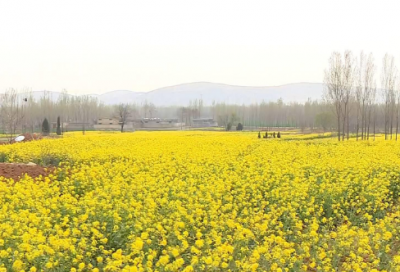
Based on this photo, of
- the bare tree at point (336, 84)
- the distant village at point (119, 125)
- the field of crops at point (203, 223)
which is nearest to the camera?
the field of crops at point (203, 223)

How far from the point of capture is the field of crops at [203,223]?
513 centimetres

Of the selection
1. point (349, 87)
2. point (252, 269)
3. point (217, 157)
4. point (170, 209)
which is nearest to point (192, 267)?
point (252, 269)

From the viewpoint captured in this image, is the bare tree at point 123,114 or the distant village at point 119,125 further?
the distant village at point 119,125

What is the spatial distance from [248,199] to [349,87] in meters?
28.4

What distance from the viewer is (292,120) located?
96875 millimetres

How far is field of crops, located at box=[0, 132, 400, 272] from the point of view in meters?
5.13

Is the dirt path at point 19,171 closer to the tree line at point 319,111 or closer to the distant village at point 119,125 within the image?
the tree line at point 319,111

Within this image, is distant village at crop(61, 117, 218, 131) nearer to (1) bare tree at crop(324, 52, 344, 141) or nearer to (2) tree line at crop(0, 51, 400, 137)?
(2) tree line at crop(0, 51, 400, 137)

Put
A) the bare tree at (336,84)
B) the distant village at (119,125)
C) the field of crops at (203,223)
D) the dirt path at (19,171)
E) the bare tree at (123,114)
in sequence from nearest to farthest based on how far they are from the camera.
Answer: the field of crops at (203,223)
the dirt path at (19,171)
the bare tree at (336,84)
the bare tree at (123,114)
the distant village at (119,125)

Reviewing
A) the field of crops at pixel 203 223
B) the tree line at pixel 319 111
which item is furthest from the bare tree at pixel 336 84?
the field of crops at pixel 203 223

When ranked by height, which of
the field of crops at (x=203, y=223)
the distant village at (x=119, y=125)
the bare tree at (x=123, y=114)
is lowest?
the field of crops at (x=203, y=223)

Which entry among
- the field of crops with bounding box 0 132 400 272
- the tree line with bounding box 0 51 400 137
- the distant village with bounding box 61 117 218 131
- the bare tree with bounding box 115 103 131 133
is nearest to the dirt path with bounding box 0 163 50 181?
the field of crops with bounding box 0 132 400 272

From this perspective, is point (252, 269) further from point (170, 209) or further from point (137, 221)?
point (170, 209)

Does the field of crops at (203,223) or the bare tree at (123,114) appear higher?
the bare tree at (123,114)
